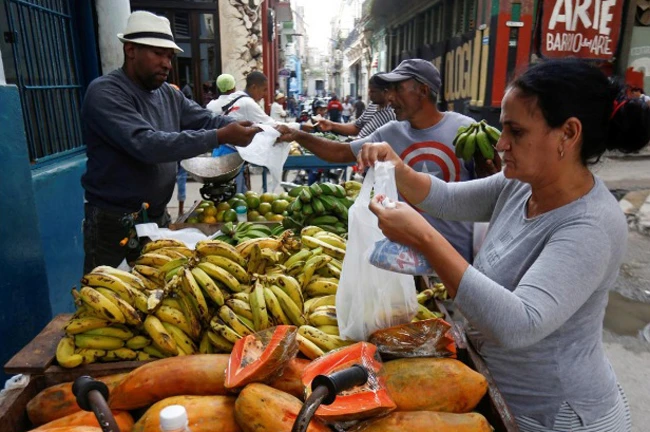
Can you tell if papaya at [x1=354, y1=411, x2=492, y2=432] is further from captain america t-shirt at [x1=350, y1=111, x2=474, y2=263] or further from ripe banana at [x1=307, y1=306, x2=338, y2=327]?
captain america t-shirt at [x1=350, y1=111, x2=474, y2=263]

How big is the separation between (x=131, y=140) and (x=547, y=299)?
2.39 metres

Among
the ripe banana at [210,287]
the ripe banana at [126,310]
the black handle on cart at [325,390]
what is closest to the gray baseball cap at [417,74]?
the ripe banana at [210,287]

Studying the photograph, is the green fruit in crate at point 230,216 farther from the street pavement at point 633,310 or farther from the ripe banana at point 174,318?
the street pavement at point 633,310

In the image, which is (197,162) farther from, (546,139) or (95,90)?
(546,139)

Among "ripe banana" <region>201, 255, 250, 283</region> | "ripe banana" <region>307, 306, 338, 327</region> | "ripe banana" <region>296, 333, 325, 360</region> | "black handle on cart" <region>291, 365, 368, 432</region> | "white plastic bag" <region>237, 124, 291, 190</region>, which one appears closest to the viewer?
"black handle on cart" <region>291, 365, 368, 432</region>

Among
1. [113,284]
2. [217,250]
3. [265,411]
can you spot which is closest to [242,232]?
[217,250]

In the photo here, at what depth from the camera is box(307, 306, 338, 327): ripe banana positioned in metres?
1.80

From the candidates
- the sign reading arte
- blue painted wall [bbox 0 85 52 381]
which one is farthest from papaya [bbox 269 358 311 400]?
the sign reading arte

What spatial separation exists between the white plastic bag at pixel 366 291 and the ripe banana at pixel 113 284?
0.80 m

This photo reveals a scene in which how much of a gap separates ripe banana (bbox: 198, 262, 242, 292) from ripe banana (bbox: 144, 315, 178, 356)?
0.90 ft

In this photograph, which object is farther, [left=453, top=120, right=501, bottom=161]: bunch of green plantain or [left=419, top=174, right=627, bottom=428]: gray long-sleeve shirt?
[left=453, top=120, right=501, bottom=161]: bunch of green plantain

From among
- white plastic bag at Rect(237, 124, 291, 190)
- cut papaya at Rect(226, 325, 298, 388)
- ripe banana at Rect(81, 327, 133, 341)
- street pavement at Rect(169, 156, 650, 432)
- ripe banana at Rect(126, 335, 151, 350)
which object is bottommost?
street pavement at Rect(169, 156, 650, 432)

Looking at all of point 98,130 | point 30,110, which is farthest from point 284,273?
point 30,110

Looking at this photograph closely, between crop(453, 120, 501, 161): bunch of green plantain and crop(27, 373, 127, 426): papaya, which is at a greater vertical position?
crop(453, 120, 501, 161): bunch of green plantain
